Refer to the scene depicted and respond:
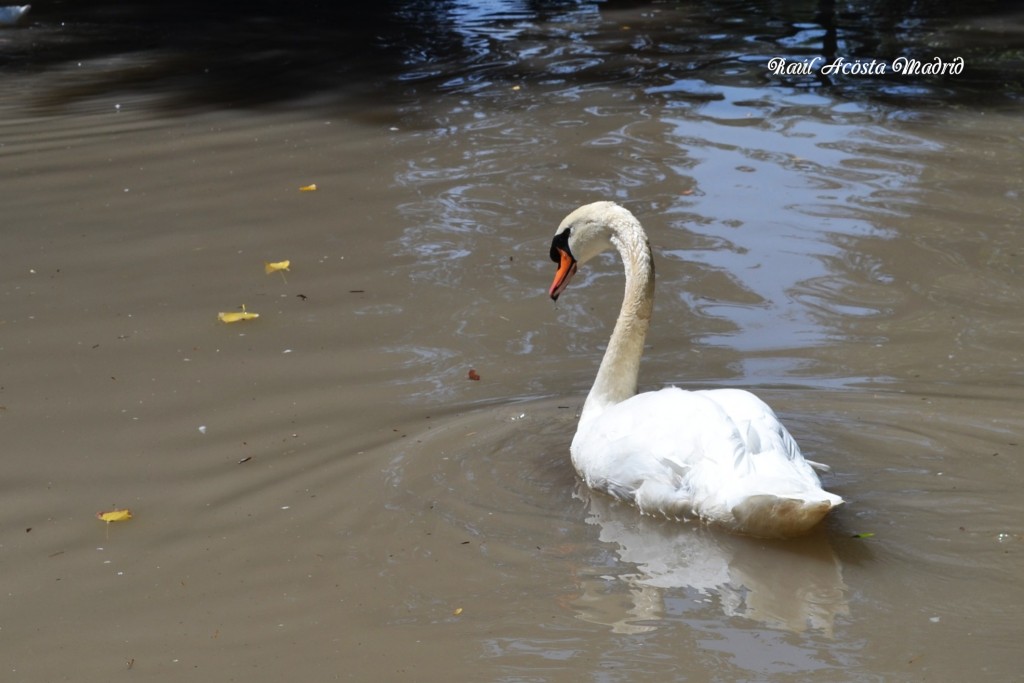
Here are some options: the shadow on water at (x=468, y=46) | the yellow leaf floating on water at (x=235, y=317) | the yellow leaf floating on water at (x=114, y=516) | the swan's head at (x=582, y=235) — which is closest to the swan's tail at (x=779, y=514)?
the swan's head at (x=582, y=235)

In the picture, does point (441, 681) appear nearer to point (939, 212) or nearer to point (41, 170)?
point (939, 212)

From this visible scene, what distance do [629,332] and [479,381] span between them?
2.83 ft

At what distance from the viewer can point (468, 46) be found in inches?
457

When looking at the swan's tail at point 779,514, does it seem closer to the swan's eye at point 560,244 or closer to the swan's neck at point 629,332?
the swan's neck at point 629,332

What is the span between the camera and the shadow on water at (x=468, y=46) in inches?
400

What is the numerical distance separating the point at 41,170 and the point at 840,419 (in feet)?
18.9

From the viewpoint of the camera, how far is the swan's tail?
3666mm

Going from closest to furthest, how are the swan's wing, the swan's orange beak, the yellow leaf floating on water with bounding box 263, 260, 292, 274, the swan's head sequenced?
1. the swan's wing
2. the swan's head
3. the swan's orange beak
4. the yellow leaf floating on water with bounding box 263, 260, 292, 274

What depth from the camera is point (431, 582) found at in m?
3.81

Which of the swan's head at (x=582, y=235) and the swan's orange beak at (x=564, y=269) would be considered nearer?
the swan's head at (x=582, y=235)

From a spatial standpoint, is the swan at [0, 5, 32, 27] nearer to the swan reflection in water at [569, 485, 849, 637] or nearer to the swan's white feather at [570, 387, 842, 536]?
the swan's white feather at [570, 387, 842, 536]

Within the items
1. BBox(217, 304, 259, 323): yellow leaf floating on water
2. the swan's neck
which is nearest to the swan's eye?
the swan's neck

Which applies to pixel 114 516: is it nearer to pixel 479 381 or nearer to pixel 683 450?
pixel 479 381

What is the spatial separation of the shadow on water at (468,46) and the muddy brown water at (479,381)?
2.25ft
